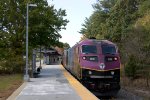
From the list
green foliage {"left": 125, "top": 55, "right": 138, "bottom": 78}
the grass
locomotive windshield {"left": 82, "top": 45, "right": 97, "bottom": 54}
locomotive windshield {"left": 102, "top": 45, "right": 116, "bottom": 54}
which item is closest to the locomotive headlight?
locomotive windshield {"left": 102, "top": 45, "right": 116, "bottom": 54}

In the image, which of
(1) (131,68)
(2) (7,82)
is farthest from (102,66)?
(1) (131,68)

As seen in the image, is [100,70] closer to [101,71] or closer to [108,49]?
[101,71]

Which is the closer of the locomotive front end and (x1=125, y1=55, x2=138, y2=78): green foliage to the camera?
the locomotive front end

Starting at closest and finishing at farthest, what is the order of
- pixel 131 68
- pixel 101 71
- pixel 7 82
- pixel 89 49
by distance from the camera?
pixel 101 71 < pixel 89 49 < pixel 7 82 < pixel 131 68

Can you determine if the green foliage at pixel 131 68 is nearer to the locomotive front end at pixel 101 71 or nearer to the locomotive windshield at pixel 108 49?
the locomotive windshield at pixel 108 49

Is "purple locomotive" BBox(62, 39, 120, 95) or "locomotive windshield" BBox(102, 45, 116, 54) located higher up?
"locomotive windshield" BBox(102, 45, 116, 54)

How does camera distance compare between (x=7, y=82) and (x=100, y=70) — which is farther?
(x=7, y=82)

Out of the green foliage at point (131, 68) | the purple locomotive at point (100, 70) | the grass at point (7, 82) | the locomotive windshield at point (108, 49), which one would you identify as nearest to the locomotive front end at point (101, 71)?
the purple locomotive at point (100, 70)

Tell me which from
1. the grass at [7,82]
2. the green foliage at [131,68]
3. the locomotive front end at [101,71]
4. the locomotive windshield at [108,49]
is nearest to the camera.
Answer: the locomotive front end at [101,71]

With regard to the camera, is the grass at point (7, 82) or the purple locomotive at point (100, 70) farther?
the grass at point (7, 82)

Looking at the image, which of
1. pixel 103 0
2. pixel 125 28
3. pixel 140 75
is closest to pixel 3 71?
pixel 140 75

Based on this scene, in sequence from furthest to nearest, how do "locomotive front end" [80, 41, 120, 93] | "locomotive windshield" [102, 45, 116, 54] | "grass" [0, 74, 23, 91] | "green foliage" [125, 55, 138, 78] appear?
"green foliage" [125, 55, 138, 78]
"locomotive windshield" [102, 45, 116, 54]
"grass" [0, 74, 23, 91]
"locomotive front end" [80, 41, 120, 93]

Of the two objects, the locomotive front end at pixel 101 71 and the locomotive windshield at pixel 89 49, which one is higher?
the locomotive windshield at pixel 89 49

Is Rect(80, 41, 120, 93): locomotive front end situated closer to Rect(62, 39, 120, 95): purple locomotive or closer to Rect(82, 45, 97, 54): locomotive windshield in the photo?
Rect(62, 39, 120, 95): purple locomotive
